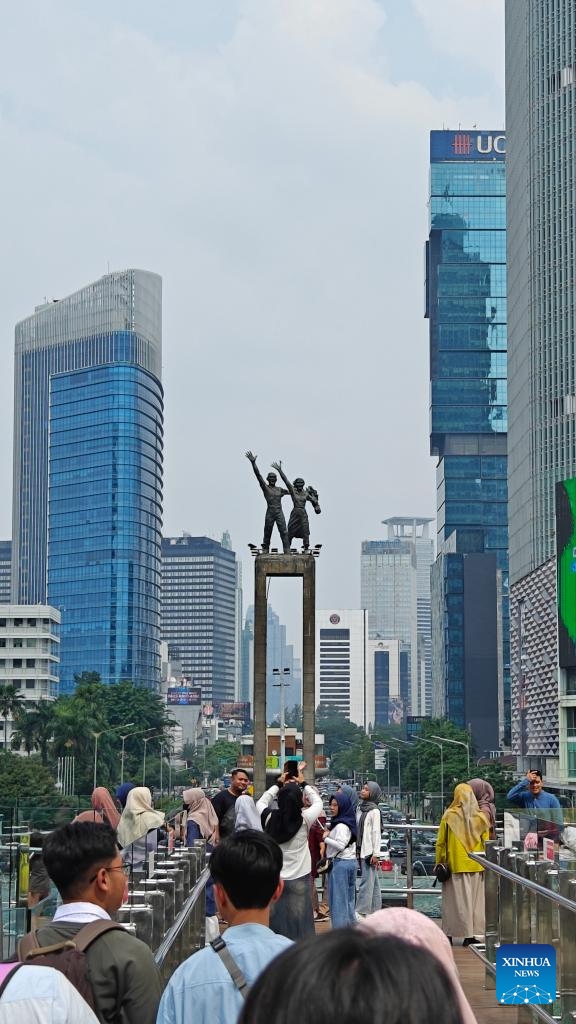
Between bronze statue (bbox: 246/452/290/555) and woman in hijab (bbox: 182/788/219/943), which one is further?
bronze statue (bbox: 246/452/290/555)

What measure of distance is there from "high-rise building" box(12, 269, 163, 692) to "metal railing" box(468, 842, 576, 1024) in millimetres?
151752

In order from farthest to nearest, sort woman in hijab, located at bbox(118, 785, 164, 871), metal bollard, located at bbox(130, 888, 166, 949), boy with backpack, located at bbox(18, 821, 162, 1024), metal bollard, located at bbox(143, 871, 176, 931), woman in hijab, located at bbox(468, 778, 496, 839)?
1. woman in hijab, located at bbox(468, 778, 496, 839)
2. woman in hijab, located at bbox(118, 785, 164, 871)
3. metal bollard, located at bbox(143, 871, 176, 931)
4. metal bollard, located at bbox(130, 888, 166, 949)
5. boy with backpack, located at bbox(18, 821, 162, 1024)

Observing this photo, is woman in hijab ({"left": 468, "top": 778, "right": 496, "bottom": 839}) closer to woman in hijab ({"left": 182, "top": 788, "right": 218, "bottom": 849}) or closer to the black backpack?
woman in hijab ({"left": 182, "top": 788, "right": 218, "bottom": 849})

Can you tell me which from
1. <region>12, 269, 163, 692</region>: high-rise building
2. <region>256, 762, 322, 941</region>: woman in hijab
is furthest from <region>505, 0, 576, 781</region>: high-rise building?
<region>256, 762, 322, 941</region>: woman in hijab

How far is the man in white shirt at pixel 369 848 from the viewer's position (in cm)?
1483

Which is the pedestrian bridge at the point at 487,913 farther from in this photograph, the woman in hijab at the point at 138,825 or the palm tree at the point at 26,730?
the palm tree at the point at 26,730

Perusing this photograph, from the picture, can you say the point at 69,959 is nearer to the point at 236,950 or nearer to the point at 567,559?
the point at 236,950

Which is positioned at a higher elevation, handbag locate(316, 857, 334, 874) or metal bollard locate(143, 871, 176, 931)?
metal bollard locate(143, 871, 176, 931)

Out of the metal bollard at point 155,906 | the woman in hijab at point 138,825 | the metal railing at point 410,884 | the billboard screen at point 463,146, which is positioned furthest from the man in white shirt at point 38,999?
the billboard screen at point 463,146

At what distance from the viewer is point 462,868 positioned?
1285 cm

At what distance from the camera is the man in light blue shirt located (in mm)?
4156

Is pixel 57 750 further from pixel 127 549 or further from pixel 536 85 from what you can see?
pixel 127 549

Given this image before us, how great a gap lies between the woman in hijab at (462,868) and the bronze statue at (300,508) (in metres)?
17.4

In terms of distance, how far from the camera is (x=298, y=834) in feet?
37.9
